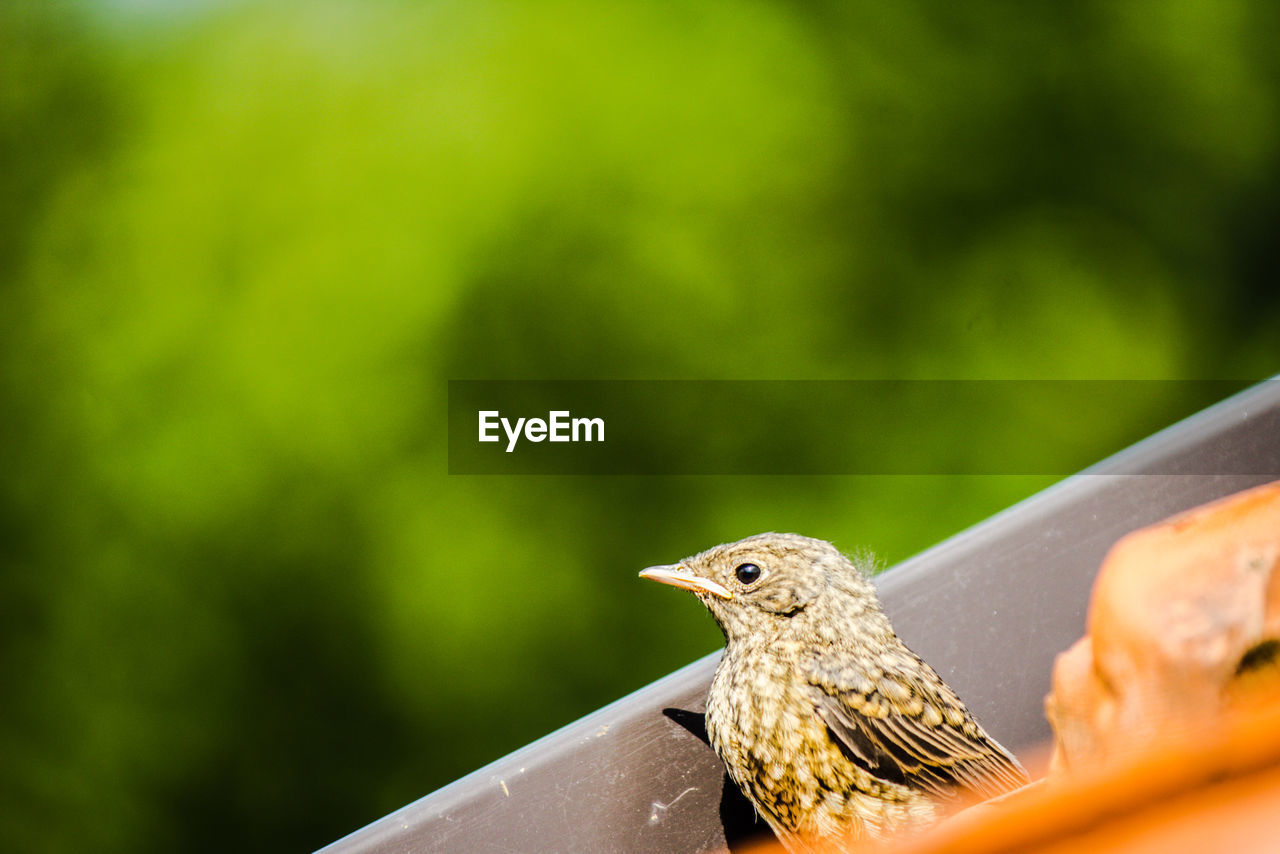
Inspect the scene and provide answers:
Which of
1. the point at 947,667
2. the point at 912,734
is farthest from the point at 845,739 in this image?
the point at 947,667

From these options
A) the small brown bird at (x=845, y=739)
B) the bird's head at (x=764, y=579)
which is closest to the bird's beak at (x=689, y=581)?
the bird's head at (x=764, y=579)

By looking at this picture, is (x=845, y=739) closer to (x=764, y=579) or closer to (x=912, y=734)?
(x=912, y=734)

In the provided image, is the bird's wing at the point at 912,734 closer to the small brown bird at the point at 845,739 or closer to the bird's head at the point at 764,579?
the small brown bird at the point at 845,739

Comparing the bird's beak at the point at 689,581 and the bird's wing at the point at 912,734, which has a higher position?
the bird's beak at the point at 689,581

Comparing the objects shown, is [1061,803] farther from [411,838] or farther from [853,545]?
[853,545]

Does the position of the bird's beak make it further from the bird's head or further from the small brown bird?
the small brown bird

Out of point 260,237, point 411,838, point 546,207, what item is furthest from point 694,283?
point 411,838

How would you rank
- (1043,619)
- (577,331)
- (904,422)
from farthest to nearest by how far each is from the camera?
(904,422)
(577,331)
(1043,619)

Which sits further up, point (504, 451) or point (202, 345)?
point (202, 345)
